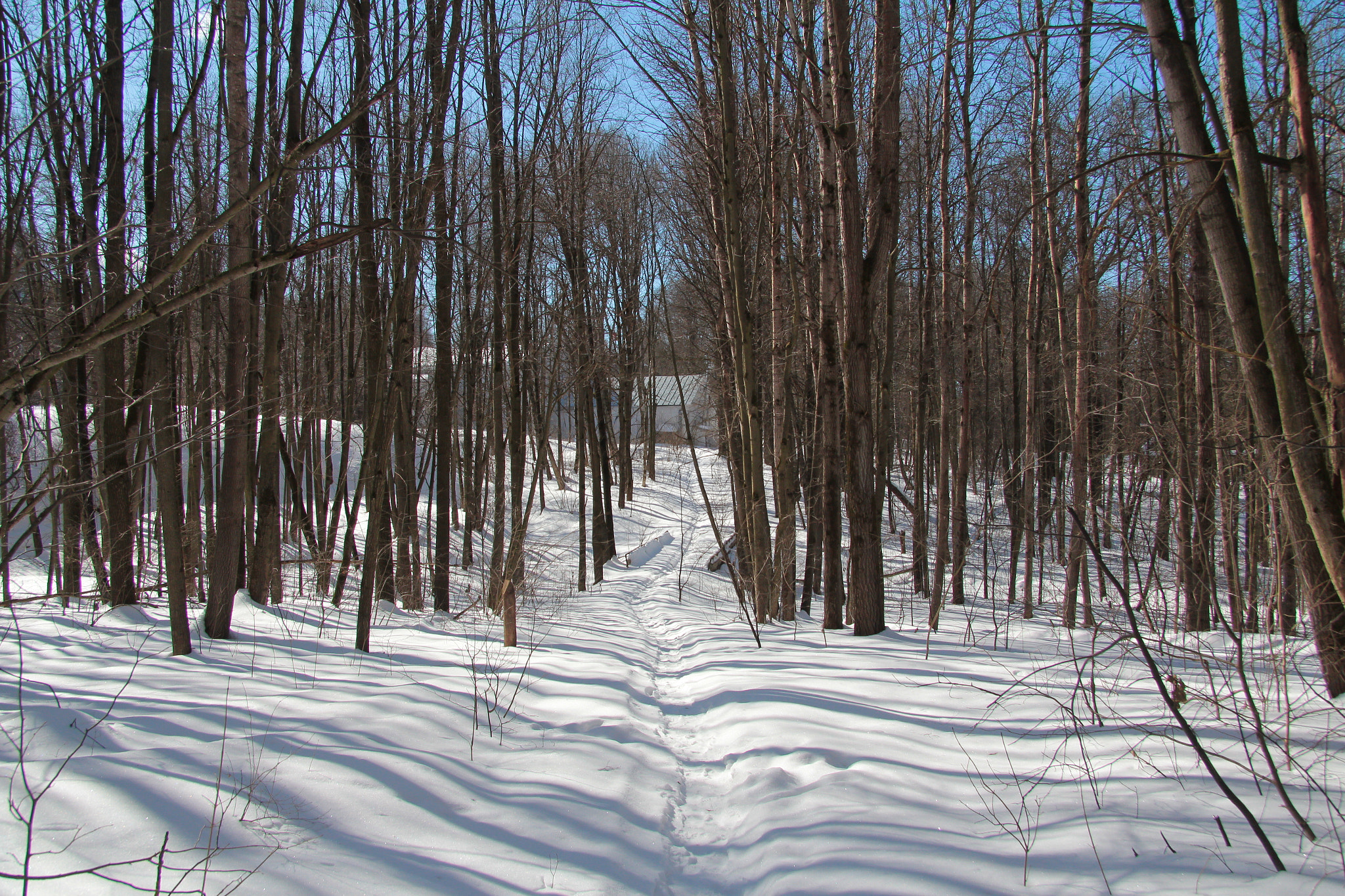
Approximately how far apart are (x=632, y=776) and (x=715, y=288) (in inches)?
542

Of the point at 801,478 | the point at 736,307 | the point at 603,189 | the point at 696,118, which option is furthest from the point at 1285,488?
the point at 603,189

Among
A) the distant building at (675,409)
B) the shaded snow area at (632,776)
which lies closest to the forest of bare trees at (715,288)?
the shaded snow area at (632,776)

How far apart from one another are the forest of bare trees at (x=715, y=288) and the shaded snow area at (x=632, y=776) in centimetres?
73

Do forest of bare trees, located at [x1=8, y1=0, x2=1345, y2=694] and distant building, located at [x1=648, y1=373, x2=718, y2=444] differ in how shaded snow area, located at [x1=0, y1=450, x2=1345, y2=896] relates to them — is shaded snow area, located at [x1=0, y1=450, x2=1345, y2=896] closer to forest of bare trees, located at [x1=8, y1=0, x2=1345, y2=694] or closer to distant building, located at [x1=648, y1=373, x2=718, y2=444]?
forest of bare trees, located at [x1=8, y1=0, x2=1345, y2=694]

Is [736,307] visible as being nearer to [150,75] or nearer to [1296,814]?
[150,75]

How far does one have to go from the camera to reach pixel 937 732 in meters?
4.01

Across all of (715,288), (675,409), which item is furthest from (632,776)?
(675,409)

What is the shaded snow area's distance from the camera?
8.32ft

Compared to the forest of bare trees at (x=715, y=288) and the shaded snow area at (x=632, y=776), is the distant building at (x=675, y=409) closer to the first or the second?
the forest of bare trees at (x=715, y=288)

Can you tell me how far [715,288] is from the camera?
1636 centimetres

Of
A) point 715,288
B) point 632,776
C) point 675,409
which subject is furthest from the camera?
point 675,409

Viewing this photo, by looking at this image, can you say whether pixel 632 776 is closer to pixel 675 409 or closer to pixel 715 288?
pixel 715 288

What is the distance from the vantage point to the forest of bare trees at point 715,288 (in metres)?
3.79

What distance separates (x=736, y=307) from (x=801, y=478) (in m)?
8.25
